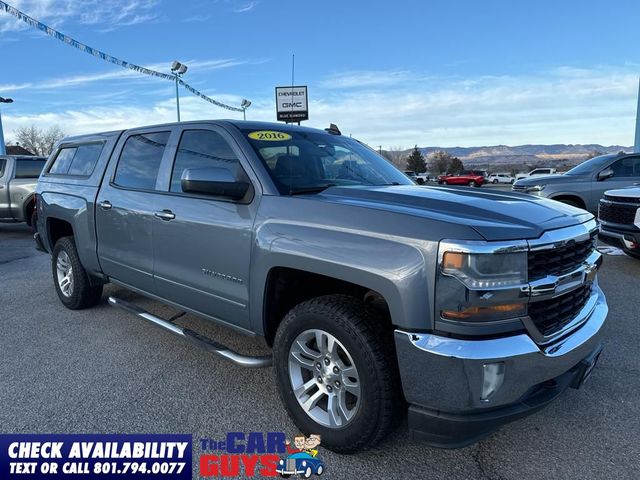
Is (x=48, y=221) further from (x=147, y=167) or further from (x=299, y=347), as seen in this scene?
(x=299, y=347)

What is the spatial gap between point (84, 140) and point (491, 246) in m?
4.51

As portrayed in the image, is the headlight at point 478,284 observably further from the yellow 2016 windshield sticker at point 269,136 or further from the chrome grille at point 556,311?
the yellow 2016 windshield sticker at point 269,136

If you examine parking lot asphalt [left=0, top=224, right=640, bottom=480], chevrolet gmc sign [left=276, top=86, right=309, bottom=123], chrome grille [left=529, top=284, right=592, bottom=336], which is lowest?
parking lot asphalt [left=0, top=224, right=640, bottom=480]

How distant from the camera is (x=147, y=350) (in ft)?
13.1

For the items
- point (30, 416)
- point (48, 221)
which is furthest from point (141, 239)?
point (48, 221)

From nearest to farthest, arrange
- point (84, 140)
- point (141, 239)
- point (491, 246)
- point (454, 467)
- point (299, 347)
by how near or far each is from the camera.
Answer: point (491, 246)
point (454, 467)
point (299, 347)
point (141, 239)
point (84, 140)

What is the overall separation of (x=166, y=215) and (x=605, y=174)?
890cm

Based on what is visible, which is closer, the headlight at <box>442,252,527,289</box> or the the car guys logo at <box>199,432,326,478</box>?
the headlight at <box>442,252,527,289</box>

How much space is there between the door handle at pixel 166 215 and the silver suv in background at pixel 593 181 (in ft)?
26.3

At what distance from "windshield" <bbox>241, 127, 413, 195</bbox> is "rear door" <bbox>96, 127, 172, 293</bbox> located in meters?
0.98

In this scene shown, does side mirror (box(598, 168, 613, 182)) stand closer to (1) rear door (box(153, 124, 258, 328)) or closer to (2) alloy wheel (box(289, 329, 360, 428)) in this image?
(1) rear door (box(153, 124, 258, 328))

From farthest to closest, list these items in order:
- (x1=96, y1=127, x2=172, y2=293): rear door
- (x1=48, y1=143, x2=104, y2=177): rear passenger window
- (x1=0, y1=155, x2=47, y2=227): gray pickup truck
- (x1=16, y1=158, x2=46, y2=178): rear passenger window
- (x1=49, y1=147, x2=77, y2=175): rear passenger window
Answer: (x1=16, y1=158, x2=46, y2=178): rear passenger window, (x1=0, y1=155, x2=47, y2=227): gray pickup truck, (x1=49, y1=147, x2=77, y2=175): rear passenger window, (x1=48, y1=143, x2=104, y2=177): rear passenger window, (x1=96, y1=127, x2=172, y2=293): rear door

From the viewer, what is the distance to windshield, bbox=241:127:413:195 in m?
3.09

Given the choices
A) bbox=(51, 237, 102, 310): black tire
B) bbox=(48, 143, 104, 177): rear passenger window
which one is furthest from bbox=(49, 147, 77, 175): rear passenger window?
bbox=(51, 237, 102, 310): black tire
